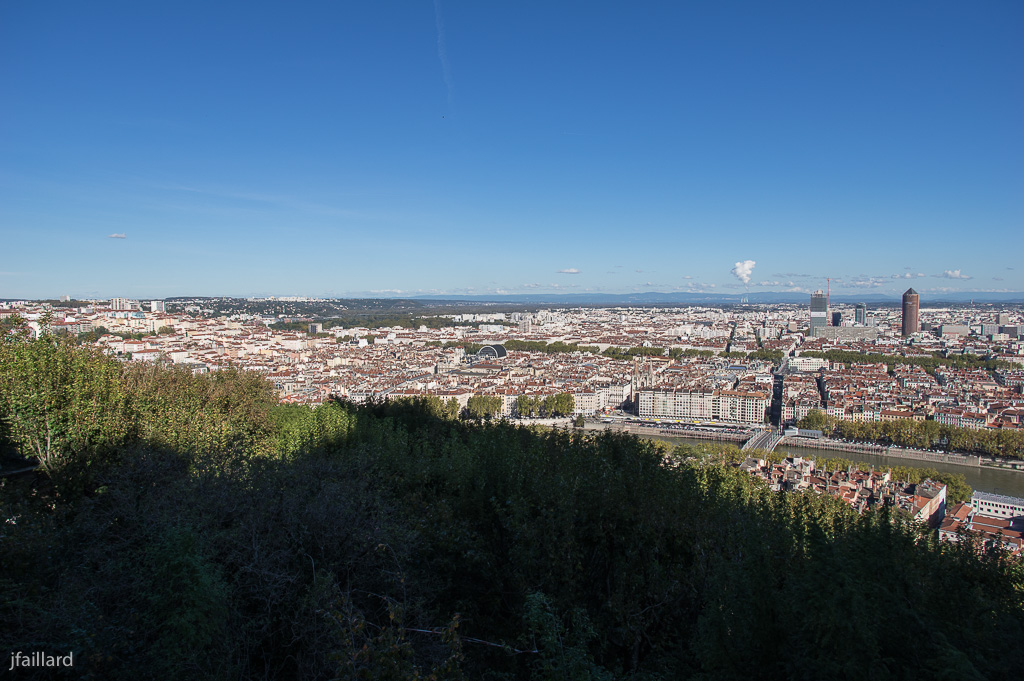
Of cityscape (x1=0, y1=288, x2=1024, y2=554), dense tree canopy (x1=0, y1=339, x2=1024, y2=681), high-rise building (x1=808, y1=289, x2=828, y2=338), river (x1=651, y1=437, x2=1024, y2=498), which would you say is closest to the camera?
dense tree canopy (x1=0, y1=339, x2=1024, y2=681)

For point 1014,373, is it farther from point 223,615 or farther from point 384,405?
point 223,615

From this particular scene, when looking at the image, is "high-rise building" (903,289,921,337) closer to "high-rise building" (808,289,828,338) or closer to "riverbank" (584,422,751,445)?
"high-rise building" (808,289,828,338)

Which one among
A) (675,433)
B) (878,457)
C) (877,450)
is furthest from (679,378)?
(878,457)

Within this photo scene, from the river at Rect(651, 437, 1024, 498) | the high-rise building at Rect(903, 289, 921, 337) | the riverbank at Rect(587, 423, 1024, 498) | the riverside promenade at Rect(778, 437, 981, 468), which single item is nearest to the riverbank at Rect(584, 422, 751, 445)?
the riverbank at Rect(587, 423, 1024, 498)

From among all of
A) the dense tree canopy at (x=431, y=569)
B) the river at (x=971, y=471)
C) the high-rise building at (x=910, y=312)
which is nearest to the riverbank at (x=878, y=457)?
the river at (x=971, y=471)

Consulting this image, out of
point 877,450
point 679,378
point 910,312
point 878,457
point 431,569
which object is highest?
point 910,312

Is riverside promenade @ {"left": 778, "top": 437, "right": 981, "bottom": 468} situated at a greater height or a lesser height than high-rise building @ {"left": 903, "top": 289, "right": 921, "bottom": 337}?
lesser

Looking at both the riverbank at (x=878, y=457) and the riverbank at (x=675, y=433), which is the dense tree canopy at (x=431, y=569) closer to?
the riverbank at (x=878, y=457)

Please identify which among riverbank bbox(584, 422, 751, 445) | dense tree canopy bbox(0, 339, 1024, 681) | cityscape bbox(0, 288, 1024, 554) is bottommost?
riverbank bbox(584, 422, 751, 445)

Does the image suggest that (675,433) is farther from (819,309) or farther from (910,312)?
(819,309)
